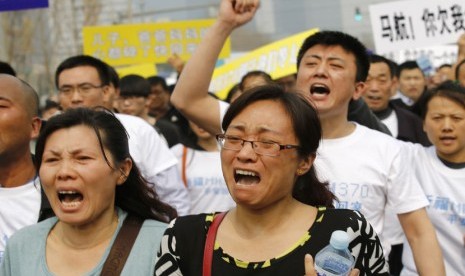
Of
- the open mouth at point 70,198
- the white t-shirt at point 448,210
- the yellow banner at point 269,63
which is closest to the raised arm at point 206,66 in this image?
the open mouth at point 70,198

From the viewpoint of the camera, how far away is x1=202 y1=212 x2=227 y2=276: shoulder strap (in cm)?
265

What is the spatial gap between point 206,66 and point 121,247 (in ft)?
3.46

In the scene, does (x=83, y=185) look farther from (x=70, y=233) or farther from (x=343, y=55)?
(x=343, y=55)

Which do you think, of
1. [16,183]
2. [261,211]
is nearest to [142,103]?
[16,183]

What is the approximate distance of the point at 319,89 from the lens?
403cm

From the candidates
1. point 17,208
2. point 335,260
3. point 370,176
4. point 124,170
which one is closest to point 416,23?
point 370,176

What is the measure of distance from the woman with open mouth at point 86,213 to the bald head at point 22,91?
813 mm

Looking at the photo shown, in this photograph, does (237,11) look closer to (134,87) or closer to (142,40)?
(134,87)

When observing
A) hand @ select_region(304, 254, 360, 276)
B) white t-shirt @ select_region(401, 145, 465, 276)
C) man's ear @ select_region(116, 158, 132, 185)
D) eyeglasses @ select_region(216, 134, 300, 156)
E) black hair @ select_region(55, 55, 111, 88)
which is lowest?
white t-shirt @ select_region(401, 145, 465, 276)

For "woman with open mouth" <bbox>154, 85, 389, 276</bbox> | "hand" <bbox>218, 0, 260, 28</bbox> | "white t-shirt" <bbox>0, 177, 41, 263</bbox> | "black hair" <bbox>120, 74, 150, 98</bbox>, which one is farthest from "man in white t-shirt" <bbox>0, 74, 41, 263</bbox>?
"black hair" <bbox>120, 74, 150, 98</bbox>

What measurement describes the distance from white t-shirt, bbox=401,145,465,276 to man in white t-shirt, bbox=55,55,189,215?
154 cm

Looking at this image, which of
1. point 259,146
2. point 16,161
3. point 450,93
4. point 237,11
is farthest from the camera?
point 450,93

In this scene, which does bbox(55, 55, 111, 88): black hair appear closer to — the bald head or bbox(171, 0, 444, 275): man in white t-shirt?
the bald head

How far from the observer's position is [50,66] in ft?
83.1
